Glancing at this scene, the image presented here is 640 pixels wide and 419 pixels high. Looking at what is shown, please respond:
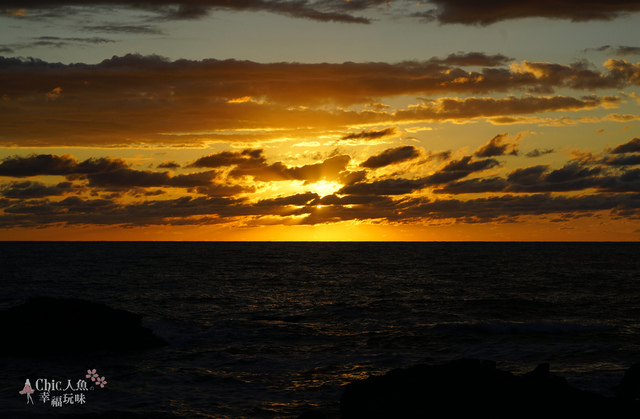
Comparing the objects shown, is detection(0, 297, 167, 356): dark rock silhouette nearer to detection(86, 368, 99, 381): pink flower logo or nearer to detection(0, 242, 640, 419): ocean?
detection(0, 242, 640, 419): ocean

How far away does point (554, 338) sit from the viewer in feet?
113

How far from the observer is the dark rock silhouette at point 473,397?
1641 cm

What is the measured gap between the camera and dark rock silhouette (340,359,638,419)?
53.8 feet

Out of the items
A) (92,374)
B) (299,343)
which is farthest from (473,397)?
(299,343)

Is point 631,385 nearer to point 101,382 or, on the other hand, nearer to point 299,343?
point 299,343

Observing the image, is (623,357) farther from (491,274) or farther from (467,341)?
(491,274)

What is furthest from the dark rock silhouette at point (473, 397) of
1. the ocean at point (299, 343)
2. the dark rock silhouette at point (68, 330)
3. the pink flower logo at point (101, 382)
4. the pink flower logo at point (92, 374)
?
the dark rock silhouette at point (68, 330)

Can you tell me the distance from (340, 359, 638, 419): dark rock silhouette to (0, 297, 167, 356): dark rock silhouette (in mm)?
17063

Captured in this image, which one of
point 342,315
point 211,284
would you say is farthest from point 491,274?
point 342,315

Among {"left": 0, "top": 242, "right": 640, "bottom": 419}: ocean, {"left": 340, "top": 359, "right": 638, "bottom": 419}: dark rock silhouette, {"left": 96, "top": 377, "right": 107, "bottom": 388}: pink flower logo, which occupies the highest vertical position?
{"left": 340, "top": 359, "right": 638, "bottom": 419}: dark rock silhouette

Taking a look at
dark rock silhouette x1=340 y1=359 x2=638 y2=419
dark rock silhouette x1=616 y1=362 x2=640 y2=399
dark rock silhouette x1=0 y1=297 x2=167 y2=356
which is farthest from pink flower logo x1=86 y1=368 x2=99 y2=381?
dark rock silhouette x1=616 y1=362 x2=640 y2=399

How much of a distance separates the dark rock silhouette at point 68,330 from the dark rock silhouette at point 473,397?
17.1 meters

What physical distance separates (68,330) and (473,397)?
22.8 meters

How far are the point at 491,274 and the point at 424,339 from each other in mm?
60255
